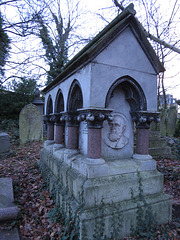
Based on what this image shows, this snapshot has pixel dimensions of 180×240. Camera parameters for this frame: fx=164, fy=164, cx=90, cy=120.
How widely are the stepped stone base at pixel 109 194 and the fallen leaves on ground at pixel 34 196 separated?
1.03 feet

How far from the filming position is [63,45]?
1553 cm

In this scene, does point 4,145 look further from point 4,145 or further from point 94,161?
point 94,161

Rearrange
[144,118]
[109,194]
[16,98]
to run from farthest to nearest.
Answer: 1. [16,98]
2. [144,118]
3. [109,194]

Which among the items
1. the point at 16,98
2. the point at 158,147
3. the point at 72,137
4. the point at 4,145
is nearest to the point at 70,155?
the point at 72,137

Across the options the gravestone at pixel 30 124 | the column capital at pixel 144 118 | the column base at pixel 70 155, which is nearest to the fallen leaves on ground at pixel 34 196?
the column base at pixel 70 155

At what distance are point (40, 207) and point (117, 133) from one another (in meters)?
2.09

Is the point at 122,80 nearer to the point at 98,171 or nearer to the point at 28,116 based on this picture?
the point at 98,171

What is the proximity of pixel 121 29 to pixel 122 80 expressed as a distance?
84 cm

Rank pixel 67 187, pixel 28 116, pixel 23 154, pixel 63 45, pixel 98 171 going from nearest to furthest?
1. pixel 98 171
2. pixel 67 187
3. pixel 23 154
4. pixel 28 116
5. pixel 63 45

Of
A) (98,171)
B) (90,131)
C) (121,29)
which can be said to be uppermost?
(121,29)

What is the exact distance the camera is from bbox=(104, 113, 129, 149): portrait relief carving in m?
2.97

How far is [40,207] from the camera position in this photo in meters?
3.21

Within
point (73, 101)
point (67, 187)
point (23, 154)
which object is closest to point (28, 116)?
point (23, 154)

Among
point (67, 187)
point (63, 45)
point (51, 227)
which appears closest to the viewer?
point (51, 227)
